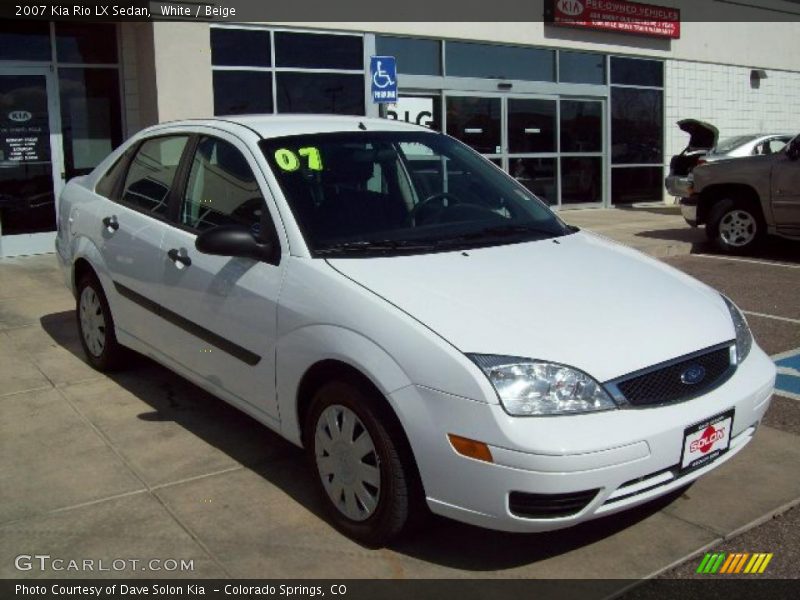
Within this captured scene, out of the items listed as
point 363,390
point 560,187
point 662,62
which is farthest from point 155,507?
point 662,62

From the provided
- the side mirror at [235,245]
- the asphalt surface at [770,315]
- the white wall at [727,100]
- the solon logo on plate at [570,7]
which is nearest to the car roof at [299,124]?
the side mirror at [235,245]

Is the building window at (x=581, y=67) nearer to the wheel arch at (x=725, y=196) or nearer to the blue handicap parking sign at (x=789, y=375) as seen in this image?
the wheel arch at (x=725, y=196)

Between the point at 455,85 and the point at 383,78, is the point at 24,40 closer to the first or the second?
the point at 383,78

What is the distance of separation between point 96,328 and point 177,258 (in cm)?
157

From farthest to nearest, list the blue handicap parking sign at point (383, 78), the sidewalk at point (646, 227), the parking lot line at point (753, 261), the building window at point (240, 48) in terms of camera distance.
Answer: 1. the building window at point (240, 48)
2. the sidewalk at point (646, 227)
3. the parking lot line at point (753, 261)
4. the blue handicap parking sign at point (383, 78)

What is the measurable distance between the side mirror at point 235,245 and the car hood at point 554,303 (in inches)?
14.9

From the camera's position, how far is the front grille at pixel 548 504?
113 inches

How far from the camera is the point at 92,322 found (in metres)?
5.52

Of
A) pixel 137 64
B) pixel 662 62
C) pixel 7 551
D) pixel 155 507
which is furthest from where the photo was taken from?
pixel 662 62

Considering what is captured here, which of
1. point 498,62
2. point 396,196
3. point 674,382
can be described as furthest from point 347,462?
point 498,62

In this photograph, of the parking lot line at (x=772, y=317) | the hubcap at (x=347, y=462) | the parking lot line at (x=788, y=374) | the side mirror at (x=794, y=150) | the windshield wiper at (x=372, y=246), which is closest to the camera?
the hubcap at (x=347, y=462)

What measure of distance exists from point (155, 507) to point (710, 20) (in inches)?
716

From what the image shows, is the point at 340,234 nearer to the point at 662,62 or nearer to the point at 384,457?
the point at 384,457

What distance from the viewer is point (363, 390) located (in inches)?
125
